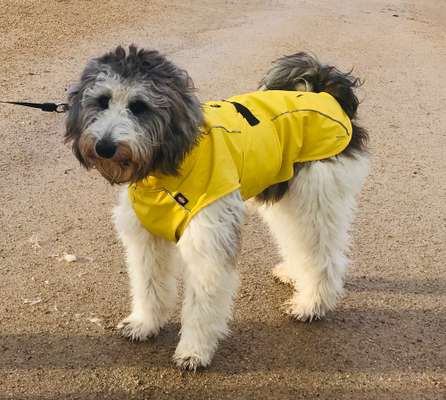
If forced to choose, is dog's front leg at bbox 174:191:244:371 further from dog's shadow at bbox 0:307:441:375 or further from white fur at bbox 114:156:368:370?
dog's shadow at bbox 0:307:441:375

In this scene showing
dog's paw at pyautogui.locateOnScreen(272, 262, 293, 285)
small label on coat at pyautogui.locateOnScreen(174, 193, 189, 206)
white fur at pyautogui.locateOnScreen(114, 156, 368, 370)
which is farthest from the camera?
dog's paw at pyautogui.locateOnScreen(272, 262, 293, 285)

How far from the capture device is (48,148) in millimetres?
6102

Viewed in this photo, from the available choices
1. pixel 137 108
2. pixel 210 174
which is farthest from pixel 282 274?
pixel 137 108

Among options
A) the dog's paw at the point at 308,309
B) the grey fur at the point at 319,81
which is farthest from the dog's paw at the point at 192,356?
the grey fur at the point at 319,81

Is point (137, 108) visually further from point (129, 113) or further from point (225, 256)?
point (225, 256)

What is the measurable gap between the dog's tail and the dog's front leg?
111cm

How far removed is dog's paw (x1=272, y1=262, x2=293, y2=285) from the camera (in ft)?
14.9

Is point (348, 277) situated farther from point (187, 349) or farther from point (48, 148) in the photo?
point (48, 148)

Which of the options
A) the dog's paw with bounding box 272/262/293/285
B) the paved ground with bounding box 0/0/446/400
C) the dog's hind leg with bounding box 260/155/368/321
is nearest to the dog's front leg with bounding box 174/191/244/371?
the paved ground with bounding box 0/0/446/400

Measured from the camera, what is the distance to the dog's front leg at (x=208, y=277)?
3.33 meters

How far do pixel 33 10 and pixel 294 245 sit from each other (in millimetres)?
7845

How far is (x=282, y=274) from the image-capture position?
4.56m

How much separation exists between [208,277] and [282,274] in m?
1.23

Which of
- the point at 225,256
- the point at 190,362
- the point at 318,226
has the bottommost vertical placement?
the point at 190,362
